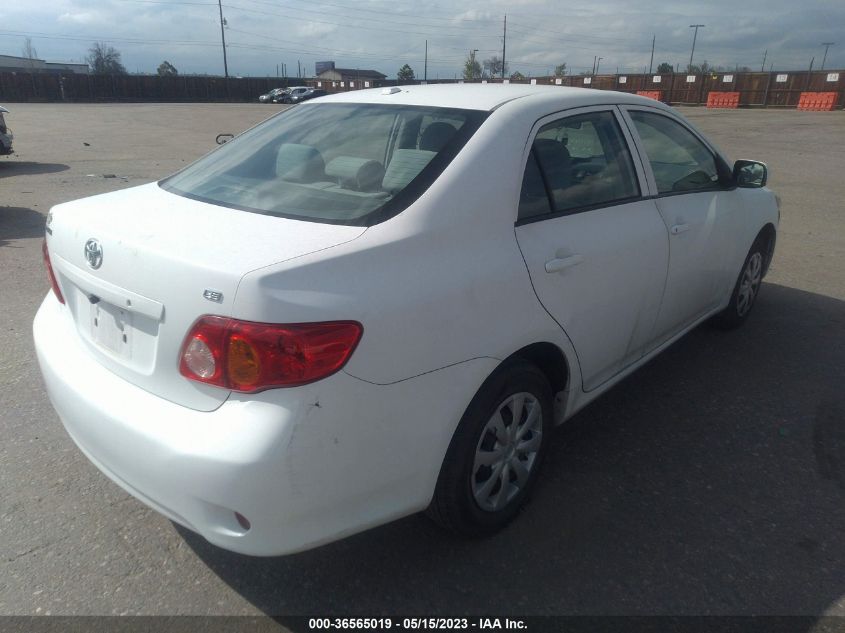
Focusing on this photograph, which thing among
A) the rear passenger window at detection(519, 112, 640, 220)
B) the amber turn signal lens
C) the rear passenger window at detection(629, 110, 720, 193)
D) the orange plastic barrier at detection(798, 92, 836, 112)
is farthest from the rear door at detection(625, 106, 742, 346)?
the orange plastic barrier at detection(798, 92, 836, 112)

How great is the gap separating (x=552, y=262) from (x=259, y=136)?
62.6 inches

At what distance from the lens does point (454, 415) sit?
7.36ft

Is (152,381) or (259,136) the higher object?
(259,136)

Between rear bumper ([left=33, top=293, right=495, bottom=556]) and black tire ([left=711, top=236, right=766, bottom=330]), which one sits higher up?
rear bumper ([left=33, top=293, right=495, bottom=556])

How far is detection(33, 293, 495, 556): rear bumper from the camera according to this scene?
73.9 inches

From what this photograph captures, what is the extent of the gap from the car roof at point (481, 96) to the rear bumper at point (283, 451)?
1.23 metres

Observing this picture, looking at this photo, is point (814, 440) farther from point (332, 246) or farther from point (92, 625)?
point (92, 625)

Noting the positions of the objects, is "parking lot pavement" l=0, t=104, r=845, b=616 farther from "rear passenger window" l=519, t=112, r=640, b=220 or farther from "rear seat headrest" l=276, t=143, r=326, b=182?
"rear seat headrest" l=276, t=143, r=326, b=182

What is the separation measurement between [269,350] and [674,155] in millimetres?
2953

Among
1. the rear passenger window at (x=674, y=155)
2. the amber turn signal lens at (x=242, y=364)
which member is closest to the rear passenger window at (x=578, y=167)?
the rear passenger window at (x=674, y=155)

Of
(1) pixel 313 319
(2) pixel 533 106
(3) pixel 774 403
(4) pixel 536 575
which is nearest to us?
(1) pixel 313 319

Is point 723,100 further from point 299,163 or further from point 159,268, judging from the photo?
point 159,268

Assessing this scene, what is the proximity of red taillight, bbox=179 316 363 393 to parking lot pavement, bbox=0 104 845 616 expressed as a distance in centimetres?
97

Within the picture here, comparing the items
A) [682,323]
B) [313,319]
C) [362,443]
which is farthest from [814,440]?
[313,319]
